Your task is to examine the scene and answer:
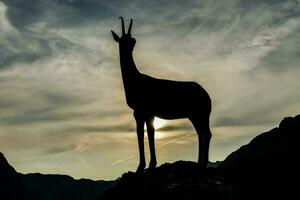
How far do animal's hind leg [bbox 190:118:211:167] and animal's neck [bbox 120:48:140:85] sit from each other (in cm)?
316

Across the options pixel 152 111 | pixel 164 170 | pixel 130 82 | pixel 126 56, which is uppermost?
pixel 126 56

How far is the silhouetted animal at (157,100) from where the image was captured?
17781 millimetres

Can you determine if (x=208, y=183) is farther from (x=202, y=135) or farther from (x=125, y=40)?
(x=125, y=40)

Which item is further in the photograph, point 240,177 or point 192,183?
point 240,177

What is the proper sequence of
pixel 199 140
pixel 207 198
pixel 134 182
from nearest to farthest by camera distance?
pixel 207 198 → pixel 134 182 → pixel 199 140

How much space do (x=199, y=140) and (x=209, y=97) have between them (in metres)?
Answer: 1.86

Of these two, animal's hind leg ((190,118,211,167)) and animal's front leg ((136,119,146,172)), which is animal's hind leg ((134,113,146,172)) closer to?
animal's front leg ((136,119,146,172))

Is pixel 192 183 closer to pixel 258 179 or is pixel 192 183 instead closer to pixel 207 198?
pixel 207 198

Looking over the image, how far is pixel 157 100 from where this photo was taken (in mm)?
17844

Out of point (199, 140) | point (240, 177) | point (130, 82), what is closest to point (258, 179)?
point (240, 177)

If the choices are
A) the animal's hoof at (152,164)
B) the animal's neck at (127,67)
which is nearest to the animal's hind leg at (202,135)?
the animal's hoof at (152,164)

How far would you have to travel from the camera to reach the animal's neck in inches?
722

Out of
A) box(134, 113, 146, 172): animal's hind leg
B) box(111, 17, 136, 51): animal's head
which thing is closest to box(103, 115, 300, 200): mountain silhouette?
box(134, 113, 146, 172): animal's hind leg

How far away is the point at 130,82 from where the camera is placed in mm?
18219
